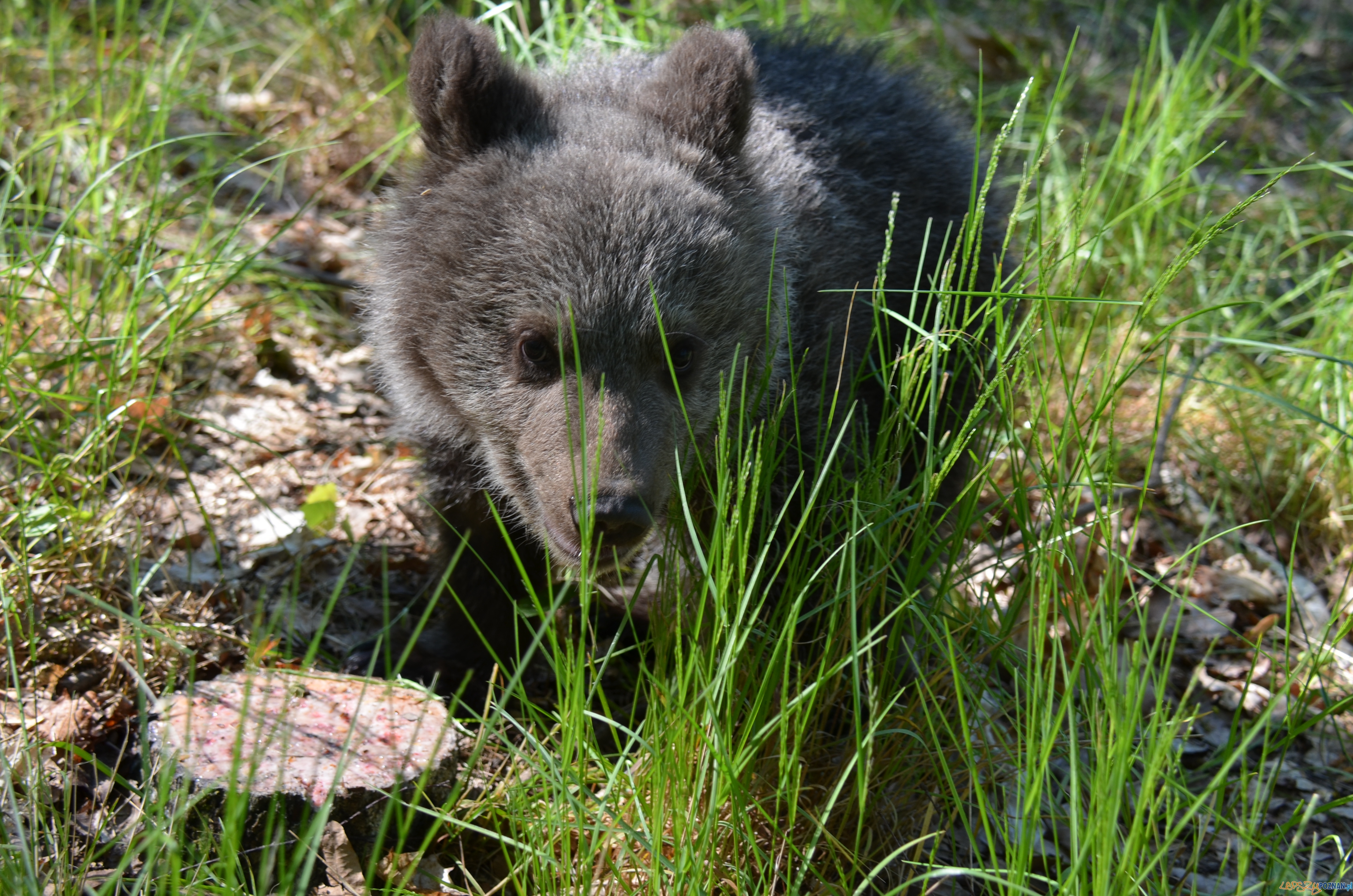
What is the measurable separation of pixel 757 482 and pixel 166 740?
1628 mm

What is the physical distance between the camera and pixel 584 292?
2764 mm

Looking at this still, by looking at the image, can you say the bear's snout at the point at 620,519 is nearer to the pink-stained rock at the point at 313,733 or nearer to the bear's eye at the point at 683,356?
the bear's eye at the point at 683,356

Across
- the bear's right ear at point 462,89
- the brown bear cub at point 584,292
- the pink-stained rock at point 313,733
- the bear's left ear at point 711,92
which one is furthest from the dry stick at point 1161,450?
the bear's right ear at point 462,89

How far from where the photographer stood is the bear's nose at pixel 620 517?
2512mm

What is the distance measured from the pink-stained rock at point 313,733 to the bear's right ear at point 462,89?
1.55m

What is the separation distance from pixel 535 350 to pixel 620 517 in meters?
0.59

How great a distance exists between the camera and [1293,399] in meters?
4.49

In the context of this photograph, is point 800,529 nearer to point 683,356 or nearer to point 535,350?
point 683,356

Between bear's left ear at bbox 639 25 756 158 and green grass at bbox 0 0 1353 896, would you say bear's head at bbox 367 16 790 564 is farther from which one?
green grass at bbox 0 0 1353 896

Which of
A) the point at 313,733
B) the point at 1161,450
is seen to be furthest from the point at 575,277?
the point at 1161,450

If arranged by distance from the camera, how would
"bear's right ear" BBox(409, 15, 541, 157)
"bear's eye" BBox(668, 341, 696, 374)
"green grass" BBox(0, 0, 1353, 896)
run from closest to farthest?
"green grass" BBox(0, 0, 1353, 896) < "bear's eye" BBox(668, 341, 696, 374) < "bear's right ear" BBox(409, 15, 541, 157)

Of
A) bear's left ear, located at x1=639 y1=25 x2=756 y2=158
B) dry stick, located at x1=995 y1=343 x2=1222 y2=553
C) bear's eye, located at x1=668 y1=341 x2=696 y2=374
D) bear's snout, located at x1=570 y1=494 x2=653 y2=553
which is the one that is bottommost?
dry stick, located at x1=995 y1=343 x2=1222 y2=553

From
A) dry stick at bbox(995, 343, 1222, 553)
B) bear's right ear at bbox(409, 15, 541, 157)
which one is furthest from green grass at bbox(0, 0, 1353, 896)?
bear's right ear at bbox(409, 15, 541, 157)

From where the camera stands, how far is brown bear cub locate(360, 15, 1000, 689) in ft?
→ 9.02
